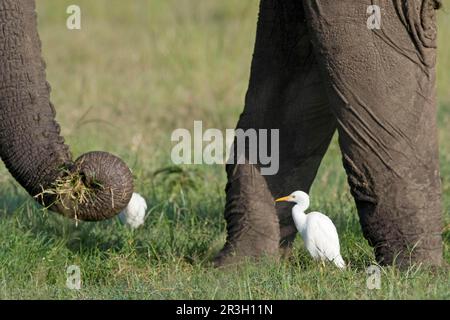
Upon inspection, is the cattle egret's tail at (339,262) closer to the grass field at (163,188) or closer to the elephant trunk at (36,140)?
the grass field at (163,188)

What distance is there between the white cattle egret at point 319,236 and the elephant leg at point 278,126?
0.71 feet

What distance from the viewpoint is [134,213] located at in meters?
4.84

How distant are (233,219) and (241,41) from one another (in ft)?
13.7

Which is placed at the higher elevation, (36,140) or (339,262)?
(36,140)

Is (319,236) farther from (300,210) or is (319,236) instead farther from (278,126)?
(278,126)

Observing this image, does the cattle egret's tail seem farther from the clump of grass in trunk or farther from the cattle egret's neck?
the clump of grass in trunk

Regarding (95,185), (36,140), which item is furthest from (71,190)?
(36,140)

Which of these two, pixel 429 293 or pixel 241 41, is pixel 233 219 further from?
pixel 241 41

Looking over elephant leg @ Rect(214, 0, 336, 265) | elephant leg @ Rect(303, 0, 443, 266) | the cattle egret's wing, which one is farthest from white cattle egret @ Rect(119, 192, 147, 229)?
elephant leg @ Rect(303, 0, 443, 266)

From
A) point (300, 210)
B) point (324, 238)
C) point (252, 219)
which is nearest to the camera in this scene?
point (324, 238)

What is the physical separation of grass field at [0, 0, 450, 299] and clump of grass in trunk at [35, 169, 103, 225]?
33 cm

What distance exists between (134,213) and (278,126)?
748mm

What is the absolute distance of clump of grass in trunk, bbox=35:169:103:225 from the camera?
12.5 feet
